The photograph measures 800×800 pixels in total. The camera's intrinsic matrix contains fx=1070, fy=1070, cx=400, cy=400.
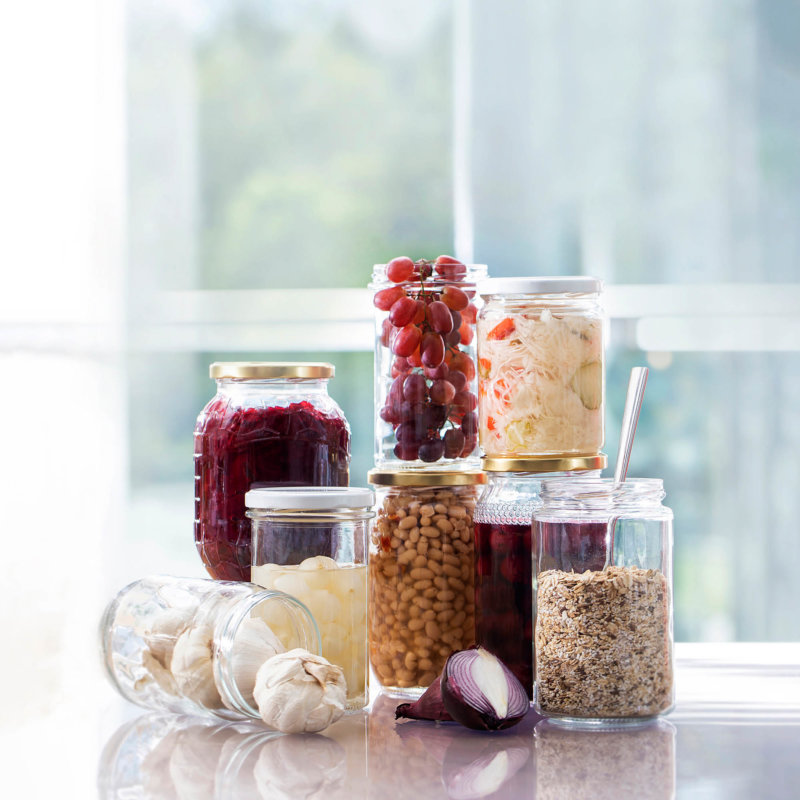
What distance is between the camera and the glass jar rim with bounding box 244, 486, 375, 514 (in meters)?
0.80

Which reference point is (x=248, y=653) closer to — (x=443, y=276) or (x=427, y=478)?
(x=427, y=478)

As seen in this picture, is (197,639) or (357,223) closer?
(197,639)

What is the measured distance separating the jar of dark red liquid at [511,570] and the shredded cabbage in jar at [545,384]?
0.02 m

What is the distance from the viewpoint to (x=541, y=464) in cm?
84

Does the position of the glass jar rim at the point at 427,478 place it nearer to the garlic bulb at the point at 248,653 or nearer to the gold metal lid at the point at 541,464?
the gold metal lid at the point at 541,464

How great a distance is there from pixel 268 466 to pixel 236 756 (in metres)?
0.24

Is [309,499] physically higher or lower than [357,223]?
lower

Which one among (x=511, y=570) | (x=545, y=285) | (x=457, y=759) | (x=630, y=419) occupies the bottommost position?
(x=457, y=759)

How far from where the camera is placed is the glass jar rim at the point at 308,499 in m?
0.80

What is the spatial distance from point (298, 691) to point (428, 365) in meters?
0.28

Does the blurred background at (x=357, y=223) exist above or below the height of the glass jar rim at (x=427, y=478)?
above

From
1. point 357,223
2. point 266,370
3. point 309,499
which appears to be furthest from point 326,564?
point 357,223

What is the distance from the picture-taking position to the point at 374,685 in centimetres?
97

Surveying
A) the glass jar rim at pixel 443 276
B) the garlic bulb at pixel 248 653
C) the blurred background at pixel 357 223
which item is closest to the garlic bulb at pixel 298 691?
the garlic bulb at pixel 248 653
